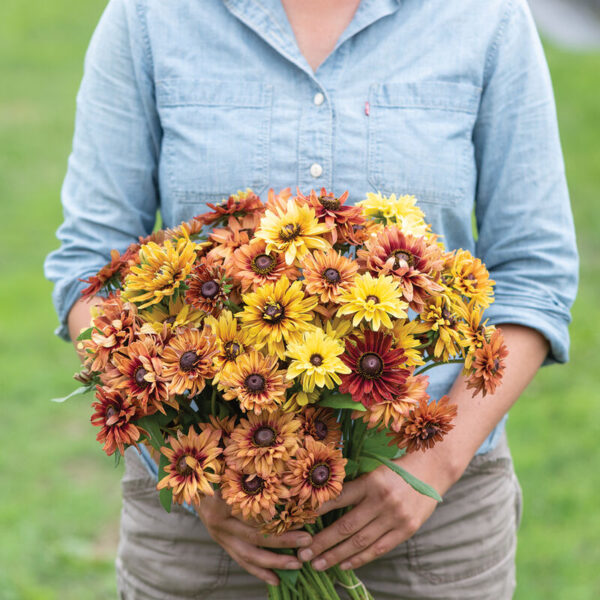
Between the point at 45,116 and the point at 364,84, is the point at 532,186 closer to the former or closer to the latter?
the point at 364,84

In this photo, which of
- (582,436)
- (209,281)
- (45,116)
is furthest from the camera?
(45,116)

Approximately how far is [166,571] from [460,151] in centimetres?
106

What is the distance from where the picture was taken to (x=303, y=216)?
4.10 feet

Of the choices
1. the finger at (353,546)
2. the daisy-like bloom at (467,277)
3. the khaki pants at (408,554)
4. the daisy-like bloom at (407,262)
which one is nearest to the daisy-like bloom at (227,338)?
the daisy-like bloom at (407,262)

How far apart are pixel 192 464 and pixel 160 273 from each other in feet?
0.93

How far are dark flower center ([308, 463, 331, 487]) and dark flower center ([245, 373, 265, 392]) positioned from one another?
165mm

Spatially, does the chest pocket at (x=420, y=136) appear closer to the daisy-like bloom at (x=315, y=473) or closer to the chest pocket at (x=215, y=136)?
the chest pocket at (x=215, y=136)

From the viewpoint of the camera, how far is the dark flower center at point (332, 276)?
1204mm

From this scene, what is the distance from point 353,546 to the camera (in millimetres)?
1461

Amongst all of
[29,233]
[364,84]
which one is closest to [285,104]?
[364,84]

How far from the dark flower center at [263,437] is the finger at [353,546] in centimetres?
Answer: 34

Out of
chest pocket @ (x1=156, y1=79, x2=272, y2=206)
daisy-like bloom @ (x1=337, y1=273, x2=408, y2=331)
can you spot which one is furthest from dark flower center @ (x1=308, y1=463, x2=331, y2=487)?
chest pocket @ (x1=156, y1=79, x2=272, y2=206)

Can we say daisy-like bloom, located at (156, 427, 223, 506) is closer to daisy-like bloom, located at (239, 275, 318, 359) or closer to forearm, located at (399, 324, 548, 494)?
daisy-like bloom, located at (239, 275, 318, 359)

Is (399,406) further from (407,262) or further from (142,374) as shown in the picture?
(142,374)
